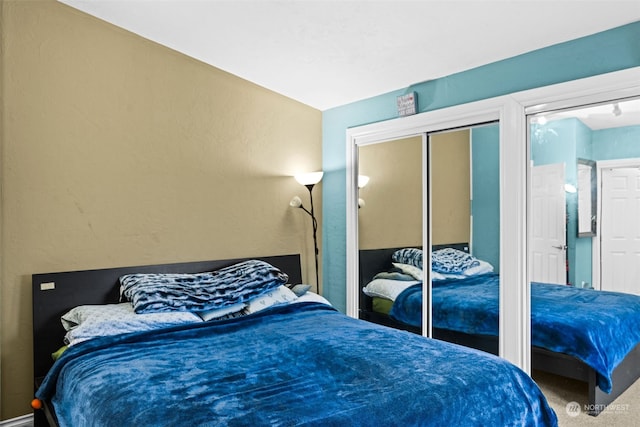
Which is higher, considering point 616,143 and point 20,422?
point 616,143

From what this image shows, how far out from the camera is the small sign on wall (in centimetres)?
348

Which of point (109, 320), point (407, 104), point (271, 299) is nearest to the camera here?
point (109, 320)

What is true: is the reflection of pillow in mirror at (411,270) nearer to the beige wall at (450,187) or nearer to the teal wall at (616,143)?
the beige wall at (450,187)

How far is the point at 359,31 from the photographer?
2863 millimetres

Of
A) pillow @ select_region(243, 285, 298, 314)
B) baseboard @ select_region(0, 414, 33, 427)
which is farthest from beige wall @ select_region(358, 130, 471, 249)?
baseboard @ select_region(0, 414, 33, 427)

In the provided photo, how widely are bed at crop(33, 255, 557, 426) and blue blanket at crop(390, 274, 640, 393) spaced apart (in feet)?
2.79

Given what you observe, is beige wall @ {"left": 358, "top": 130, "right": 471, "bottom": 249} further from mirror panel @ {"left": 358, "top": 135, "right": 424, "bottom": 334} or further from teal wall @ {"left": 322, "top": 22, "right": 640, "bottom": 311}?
teal wall @ {"left": 322, "top": 22, "right": 640, "bottom": 311}

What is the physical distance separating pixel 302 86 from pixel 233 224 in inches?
50.9

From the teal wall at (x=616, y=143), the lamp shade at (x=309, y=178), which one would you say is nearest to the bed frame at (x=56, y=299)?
the lamp shade at (x=309, y=178)

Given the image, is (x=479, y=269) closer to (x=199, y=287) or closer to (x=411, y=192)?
(x=411, y=192)

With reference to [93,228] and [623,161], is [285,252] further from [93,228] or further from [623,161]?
[623,161]

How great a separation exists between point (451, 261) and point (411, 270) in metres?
0.34

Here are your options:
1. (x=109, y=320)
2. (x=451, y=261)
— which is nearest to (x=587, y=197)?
(x=451, y=261)

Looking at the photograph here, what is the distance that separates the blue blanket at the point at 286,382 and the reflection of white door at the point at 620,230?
1021 millimetres
